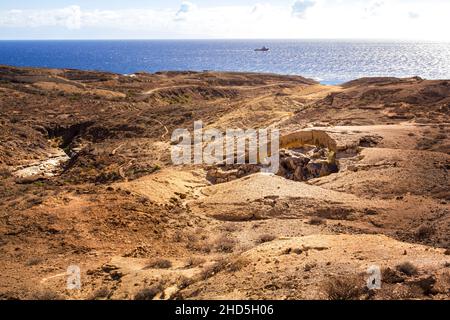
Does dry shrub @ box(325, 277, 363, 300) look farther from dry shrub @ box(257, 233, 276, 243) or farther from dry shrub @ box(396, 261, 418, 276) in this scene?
dry shrub @ box(257, 233, 276, 243)

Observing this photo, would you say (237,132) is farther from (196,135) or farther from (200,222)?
(200,222)

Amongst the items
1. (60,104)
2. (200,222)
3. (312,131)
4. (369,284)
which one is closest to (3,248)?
(200,222)

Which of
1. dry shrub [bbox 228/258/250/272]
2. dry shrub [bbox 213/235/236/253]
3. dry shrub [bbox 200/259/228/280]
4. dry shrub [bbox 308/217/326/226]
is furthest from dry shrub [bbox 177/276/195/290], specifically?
dry shrub [bbox 308/217/326/226]

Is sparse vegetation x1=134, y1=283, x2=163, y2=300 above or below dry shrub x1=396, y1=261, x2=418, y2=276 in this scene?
below

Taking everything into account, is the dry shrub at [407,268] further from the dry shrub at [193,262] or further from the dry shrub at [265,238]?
the dry shrub at [193,262]

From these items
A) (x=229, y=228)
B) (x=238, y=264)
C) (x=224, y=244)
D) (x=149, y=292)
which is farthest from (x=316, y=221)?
(x=149, y=292)
